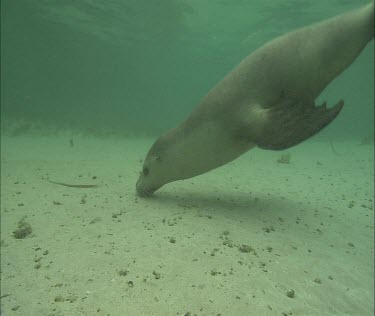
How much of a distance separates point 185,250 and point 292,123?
216cm

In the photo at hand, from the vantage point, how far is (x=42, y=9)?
26.2 m

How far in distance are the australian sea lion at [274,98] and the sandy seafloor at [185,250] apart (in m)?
1.19

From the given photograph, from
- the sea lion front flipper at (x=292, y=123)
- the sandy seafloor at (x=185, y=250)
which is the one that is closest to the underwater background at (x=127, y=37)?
the sandy seafloor at (x=185, y=250)

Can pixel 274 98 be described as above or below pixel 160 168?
above

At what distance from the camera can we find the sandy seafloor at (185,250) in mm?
2918

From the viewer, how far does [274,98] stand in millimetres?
4430

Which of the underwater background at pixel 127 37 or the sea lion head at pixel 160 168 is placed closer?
the sea lion head at pixel 160 168

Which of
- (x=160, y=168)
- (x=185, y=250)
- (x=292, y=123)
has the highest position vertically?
(x=292, y=123)

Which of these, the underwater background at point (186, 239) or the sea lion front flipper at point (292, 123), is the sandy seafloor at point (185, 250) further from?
the sea lion front flipper at point (292, 123)

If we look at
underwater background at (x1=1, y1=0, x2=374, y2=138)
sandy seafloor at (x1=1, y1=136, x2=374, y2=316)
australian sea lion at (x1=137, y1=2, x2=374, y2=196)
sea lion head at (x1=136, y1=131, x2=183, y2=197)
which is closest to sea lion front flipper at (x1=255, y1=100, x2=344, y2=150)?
australian sea lion at (x1=137, y1=2, x2=374, y2=196)

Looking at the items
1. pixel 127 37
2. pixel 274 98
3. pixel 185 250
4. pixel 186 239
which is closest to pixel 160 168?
pixel 186 239

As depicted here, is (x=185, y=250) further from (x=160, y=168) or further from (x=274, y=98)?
(x=274, y=98)

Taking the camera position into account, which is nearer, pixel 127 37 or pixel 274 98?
pixel 274 98

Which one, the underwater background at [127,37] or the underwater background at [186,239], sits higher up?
the underwater background at [127,37]
